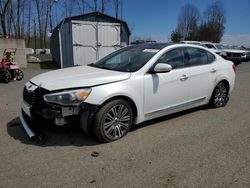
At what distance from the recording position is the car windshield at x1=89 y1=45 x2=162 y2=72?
4163mm

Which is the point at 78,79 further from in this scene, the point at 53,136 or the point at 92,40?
the point at 92,40

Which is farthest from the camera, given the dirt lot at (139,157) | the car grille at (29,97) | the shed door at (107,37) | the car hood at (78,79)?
the shed door at (107,37)

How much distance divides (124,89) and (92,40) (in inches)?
427

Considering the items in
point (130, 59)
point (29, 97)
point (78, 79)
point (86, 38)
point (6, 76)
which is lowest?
point (6, 76)

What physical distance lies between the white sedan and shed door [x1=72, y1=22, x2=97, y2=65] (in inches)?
356

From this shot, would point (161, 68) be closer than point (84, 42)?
Yes

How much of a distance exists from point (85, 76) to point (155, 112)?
55.6 inches

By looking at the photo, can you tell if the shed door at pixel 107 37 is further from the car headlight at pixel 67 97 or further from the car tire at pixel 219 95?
the car headlight at pixel 67 97

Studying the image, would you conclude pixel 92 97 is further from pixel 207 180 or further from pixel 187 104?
pixel 187 104

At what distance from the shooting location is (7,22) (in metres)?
28.9

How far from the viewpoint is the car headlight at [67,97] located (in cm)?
336

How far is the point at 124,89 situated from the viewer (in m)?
3.71

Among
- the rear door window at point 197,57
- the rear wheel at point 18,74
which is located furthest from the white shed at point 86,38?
the rear door window at point 197,57

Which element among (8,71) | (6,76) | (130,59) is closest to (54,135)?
(130,59)
